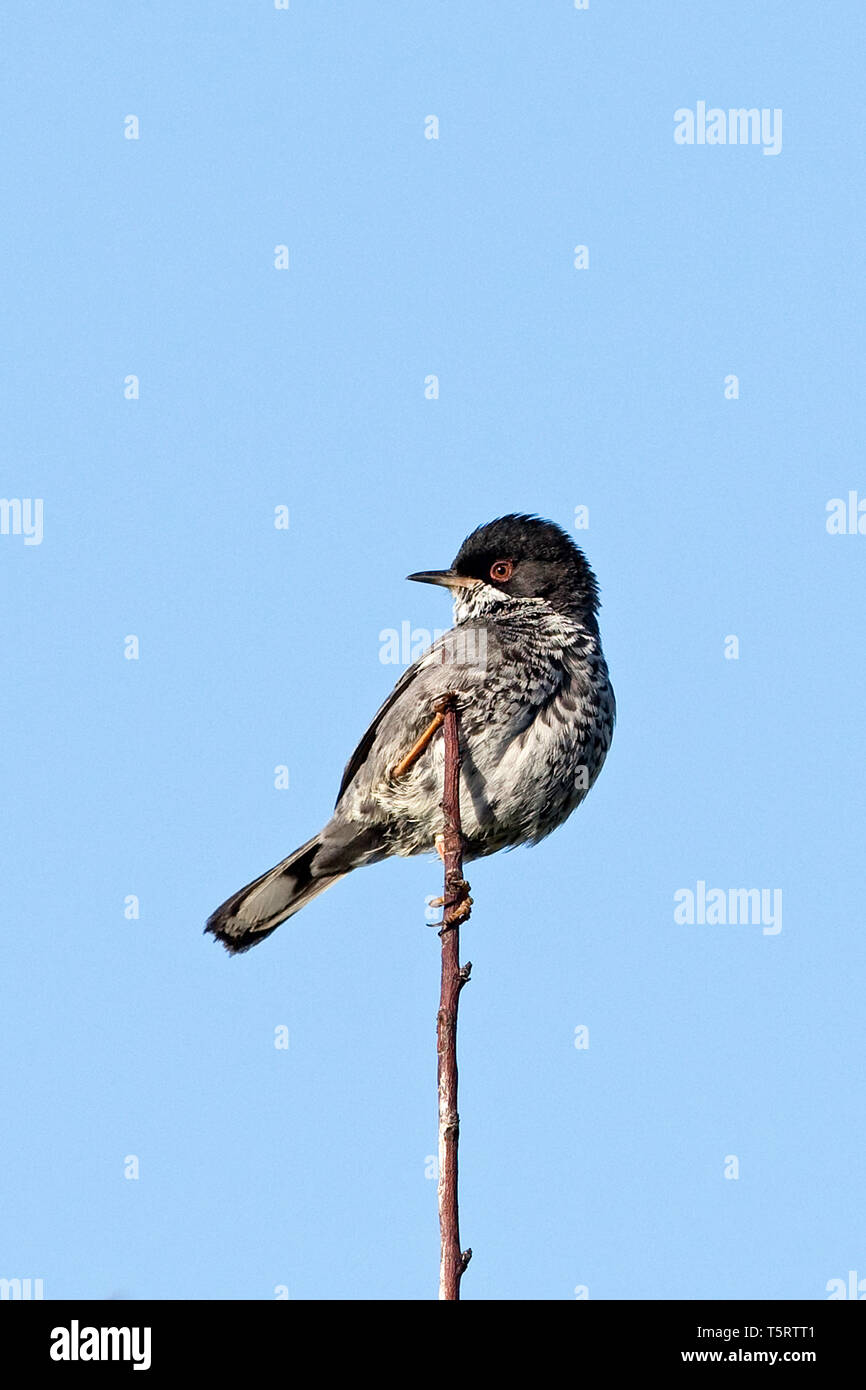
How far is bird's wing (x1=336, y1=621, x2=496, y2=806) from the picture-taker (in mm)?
8078

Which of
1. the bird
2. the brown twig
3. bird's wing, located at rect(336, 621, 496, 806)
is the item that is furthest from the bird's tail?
the brown twig

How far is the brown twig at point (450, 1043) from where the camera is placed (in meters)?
4.06

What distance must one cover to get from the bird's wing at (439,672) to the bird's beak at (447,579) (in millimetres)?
218

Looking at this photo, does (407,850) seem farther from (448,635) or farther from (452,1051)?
(452,1051)

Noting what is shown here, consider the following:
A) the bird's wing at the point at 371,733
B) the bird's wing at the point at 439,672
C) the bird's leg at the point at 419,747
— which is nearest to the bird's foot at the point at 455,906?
the bird's leg at the point at 419,747

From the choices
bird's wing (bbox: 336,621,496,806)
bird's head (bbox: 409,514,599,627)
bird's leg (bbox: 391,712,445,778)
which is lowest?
bird's leg (bbox: 391,712,445,778)

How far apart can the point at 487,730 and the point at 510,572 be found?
3.90 feet

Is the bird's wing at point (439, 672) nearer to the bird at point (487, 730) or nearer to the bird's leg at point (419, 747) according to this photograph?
the bird at point (487, 730)

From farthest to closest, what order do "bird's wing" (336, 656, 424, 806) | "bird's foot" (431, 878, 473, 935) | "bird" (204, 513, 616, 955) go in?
"bird's wing" (336, 656, 424, 806) → "bird" (204, 513, 616, 955) → "bird's foot" (431, 878, 473, 935)

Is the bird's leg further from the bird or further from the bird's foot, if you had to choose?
the bird's foot

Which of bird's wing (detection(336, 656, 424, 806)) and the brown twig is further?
bird's wing (detection(336, 656, 424, 806))

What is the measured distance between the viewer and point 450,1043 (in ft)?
15.2

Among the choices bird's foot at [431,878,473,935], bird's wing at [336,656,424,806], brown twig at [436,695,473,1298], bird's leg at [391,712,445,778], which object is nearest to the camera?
brown twig at [436,695,473,1298]
